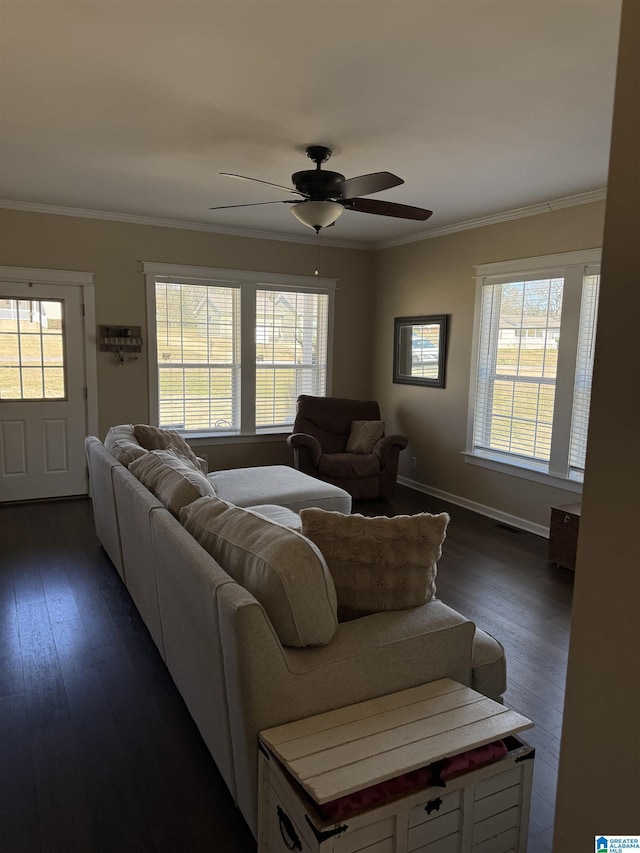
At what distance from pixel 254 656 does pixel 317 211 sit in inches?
107

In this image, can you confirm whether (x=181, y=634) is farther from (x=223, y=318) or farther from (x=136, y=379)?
(x=223, y=318)

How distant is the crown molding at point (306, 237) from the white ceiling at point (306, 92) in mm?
158

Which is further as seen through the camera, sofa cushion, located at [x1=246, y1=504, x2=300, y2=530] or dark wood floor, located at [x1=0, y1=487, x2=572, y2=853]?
sofa cushion, located at [x1=246, y1=504, x2=300, y2=530]

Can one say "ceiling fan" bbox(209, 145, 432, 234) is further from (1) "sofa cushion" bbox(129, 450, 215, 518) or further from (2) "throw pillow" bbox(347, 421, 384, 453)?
(2) "throw pillow" bbox(347, 421, 384, 453)

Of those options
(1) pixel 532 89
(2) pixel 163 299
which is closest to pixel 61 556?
(2) pixel 163 299

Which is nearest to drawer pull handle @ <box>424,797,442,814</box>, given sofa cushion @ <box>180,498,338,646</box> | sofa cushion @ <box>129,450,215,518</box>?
sofa cushion @ <box>180,498,338,646</box>

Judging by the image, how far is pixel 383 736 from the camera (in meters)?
1.56

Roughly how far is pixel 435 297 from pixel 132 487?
13.4ft

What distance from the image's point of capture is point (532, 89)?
2604mm

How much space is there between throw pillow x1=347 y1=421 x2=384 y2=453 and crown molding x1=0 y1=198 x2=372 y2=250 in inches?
83.7

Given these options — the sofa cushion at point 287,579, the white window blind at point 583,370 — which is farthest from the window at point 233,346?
the sofa cushion at point 287,579

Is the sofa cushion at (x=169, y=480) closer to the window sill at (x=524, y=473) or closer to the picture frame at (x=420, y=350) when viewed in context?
the window sill at (x=524, y=473)

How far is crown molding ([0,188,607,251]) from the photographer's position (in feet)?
14.8
